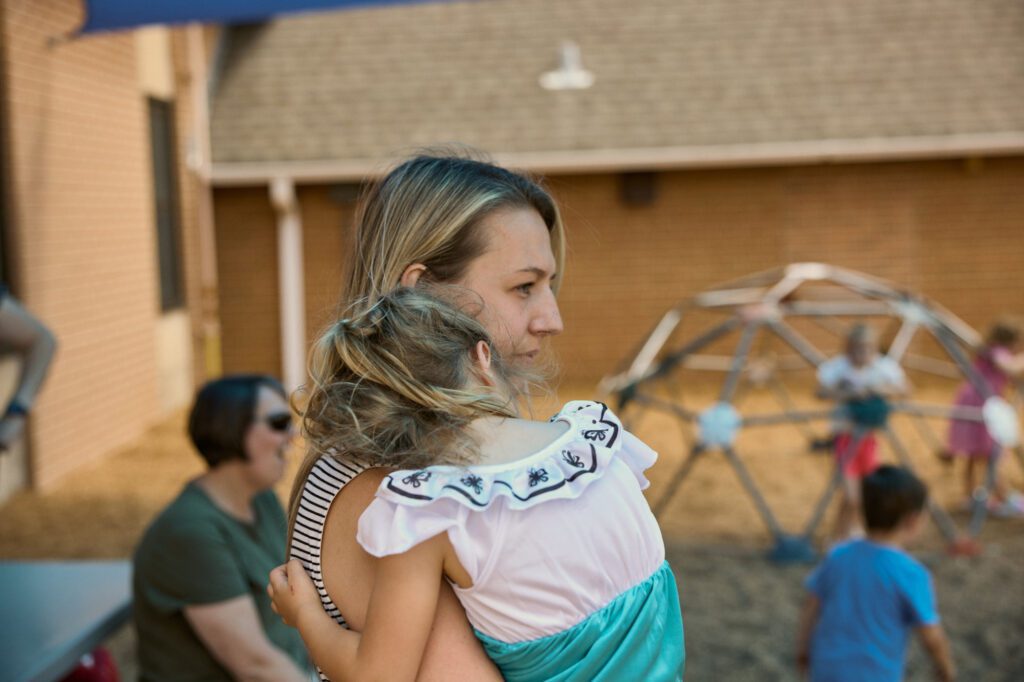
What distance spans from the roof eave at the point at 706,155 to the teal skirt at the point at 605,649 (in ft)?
36.6

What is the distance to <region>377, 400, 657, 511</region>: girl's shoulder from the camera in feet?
4.15

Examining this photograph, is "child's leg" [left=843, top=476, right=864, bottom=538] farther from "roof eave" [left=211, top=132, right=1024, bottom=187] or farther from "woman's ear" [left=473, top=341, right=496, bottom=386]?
"roof eave" [left=211, top=132, right=1024, bottom=187]

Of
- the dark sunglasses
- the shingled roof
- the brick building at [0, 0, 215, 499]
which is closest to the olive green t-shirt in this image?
the dark sunglasses

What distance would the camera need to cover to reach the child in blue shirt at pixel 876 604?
3354 mm

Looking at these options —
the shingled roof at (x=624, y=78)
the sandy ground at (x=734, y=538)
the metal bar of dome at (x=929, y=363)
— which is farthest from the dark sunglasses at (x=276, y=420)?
the metal bar of dome at (x=929, y=363)

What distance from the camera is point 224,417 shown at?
121 inches

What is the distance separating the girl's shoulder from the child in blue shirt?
228 centimetres

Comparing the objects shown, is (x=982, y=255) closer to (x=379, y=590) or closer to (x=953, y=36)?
(x=953, y=36)

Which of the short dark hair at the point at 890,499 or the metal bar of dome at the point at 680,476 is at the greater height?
the short dark hair at the point at 890,499

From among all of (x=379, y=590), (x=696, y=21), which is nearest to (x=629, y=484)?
(x=379, y=590)

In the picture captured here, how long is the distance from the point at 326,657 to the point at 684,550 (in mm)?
5687

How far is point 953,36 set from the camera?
1351 centimetres

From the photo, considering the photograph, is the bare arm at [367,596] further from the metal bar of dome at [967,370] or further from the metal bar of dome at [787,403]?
the metal bar of dome at [787,403]

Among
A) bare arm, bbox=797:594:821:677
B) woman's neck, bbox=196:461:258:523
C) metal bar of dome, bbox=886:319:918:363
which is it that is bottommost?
metal bar of dome, bbox=886:319:918:363
